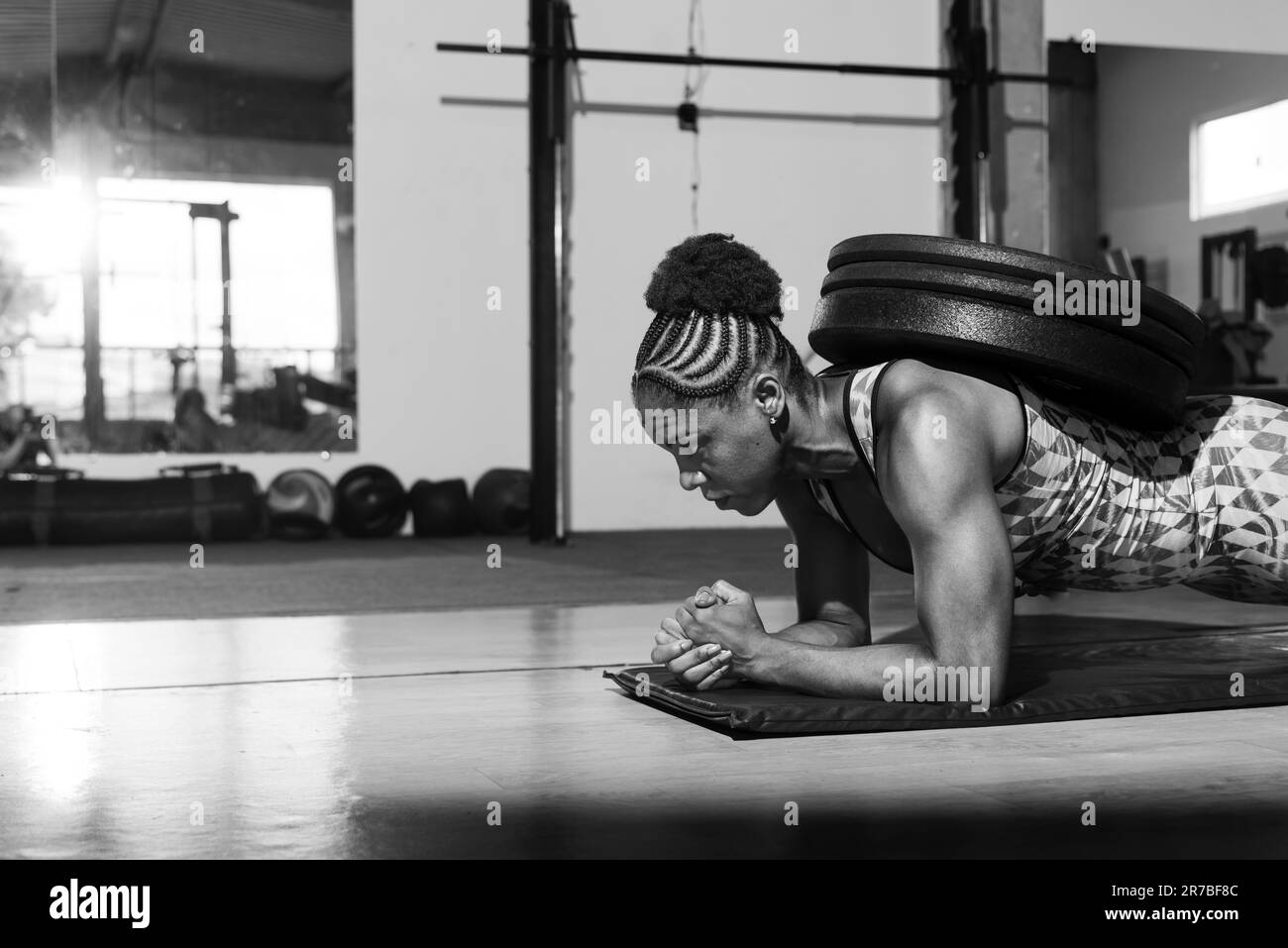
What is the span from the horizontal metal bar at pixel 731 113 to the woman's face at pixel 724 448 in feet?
17.5

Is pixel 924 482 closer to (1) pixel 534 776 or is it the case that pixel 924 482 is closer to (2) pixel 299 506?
(1) pixel 534 776

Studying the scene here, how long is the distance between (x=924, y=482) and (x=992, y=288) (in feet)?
1.09

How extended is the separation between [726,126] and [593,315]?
1.16 metres

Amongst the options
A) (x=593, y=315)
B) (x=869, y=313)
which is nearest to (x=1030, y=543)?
(x=869, y=313)

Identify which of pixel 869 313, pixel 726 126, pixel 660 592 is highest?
pixel 726 126

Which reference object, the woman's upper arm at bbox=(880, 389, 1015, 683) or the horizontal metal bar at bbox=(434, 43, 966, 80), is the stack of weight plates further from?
the horizontal metal bar at bbox=(434, 43, 966, 80)

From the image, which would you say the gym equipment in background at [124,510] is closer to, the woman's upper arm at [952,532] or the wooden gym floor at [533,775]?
the wooden gym floor at [533,775]

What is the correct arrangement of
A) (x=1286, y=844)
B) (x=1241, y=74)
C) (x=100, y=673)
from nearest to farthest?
1. (x=1286, y=844)
2. (x=100, y=673)
3. (x=1241, y=74)

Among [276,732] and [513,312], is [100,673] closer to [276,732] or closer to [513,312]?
[276,732]

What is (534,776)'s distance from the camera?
1.56m

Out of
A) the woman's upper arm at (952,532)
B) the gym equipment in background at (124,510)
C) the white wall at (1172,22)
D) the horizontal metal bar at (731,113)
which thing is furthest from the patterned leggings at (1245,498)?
the white wall at (1172,22)

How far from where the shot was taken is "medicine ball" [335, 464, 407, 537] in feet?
21.3

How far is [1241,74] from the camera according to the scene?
8695mm

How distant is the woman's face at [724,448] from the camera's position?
1784 mm
